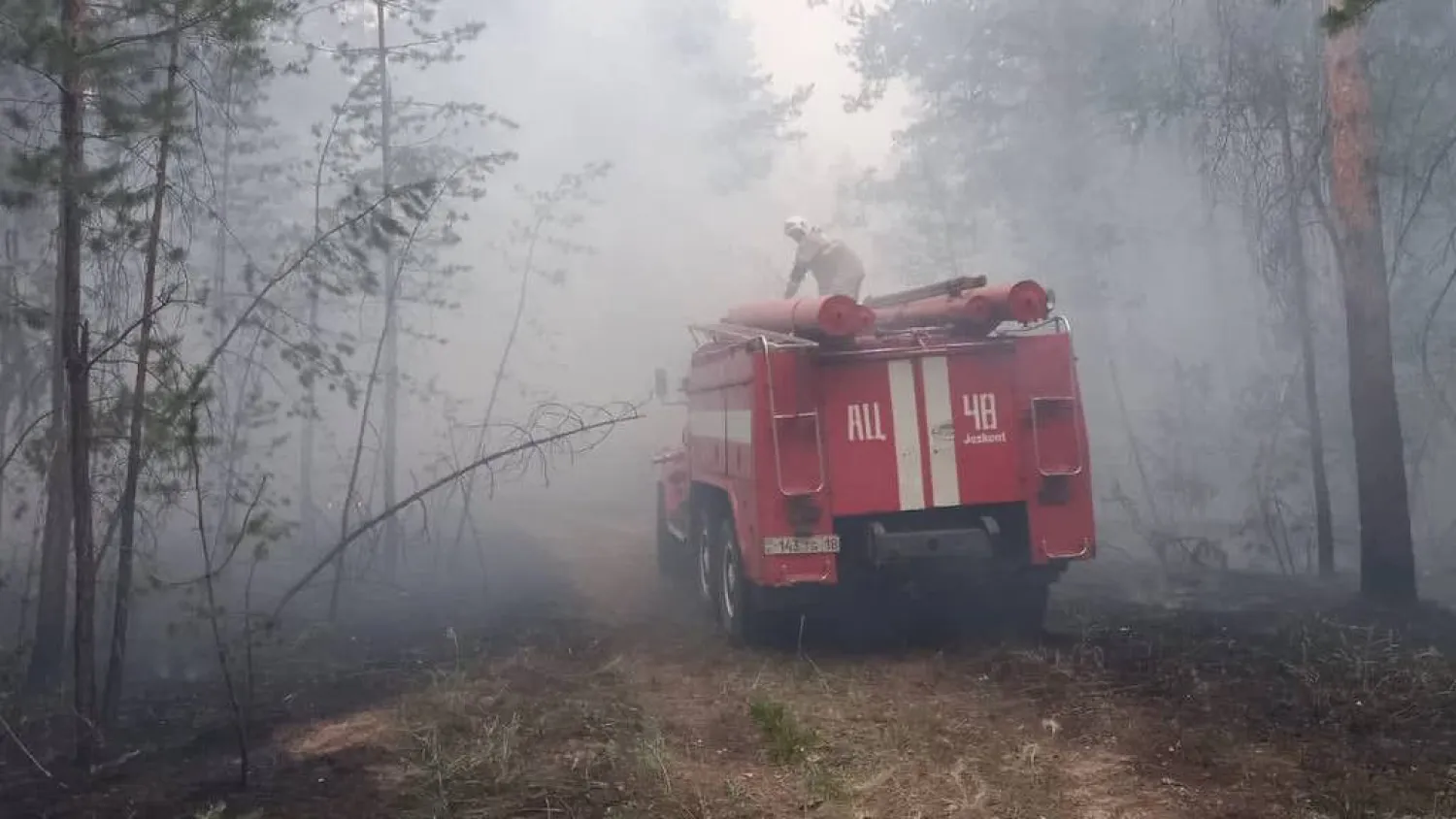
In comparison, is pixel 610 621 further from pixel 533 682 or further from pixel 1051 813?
pixel 1051 813

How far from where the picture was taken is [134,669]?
9.47m

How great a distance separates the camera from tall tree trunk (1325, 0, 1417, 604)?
31.2 feet

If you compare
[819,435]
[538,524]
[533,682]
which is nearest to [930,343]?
[819,435]

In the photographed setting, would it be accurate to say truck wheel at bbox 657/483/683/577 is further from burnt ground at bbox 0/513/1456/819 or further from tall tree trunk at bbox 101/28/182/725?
tall tree trunk at bbox 101/28/182/725

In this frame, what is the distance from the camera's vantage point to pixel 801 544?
7.52 m

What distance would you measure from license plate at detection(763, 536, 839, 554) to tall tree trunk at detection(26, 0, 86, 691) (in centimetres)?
437

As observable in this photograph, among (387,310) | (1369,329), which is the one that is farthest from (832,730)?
(387,310)

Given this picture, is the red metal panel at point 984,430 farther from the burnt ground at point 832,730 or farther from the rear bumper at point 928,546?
the burnt ground at point 832,730

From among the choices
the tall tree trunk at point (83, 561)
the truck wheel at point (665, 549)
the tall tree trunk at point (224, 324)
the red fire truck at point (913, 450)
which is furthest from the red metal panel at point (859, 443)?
the tall tree trunk at point (224, 324)

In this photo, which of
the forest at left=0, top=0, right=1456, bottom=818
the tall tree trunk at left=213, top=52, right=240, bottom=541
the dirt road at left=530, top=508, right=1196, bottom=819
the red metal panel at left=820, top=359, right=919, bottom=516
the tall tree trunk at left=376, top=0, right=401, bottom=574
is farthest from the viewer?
the tall tree trunk at left=376, top=0, right=401, bottom=574

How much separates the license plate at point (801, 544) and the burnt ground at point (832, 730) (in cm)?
79

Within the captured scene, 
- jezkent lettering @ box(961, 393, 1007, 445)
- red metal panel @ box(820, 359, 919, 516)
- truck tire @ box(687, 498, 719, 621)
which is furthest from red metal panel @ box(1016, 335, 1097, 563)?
truck tire @ box(687, 498, 719, 621)

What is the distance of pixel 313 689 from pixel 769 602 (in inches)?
135

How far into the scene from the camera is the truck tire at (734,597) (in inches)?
324
